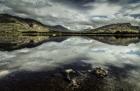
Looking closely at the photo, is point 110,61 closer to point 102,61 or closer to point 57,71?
point 102,61

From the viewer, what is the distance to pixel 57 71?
30547 millimetres

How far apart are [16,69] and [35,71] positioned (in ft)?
7.08

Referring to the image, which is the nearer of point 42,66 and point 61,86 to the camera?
point 61,86

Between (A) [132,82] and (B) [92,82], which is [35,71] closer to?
(B) [92,82]

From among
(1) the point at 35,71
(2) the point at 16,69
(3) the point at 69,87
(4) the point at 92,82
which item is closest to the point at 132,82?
(4) the point at 92,82

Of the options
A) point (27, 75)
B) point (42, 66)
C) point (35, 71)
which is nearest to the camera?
point (27, 75)

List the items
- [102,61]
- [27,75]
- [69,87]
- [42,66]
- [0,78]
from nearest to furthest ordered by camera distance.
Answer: [69,87] → [0,78] → [27,75] → [42,66] → [102,61]

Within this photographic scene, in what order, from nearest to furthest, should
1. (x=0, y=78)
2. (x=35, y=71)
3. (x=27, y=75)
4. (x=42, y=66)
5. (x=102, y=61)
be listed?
(x=0, y=78), (x=27, y=75), (x=35, y=71), (x=42, y=66), (x=102, y=61)

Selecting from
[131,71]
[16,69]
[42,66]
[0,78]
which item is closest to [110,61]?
[131,71]

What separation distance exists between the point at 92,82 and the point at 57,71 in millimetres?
5218

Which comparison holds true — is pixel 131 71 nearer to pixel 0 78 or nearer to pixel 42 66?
pixel 42 66

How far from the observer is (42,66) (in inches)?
1303

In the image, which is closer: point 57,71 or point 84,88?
point 84,88

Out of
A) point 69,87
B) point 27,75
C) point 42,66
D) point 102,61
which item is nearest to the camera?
point 69,87
